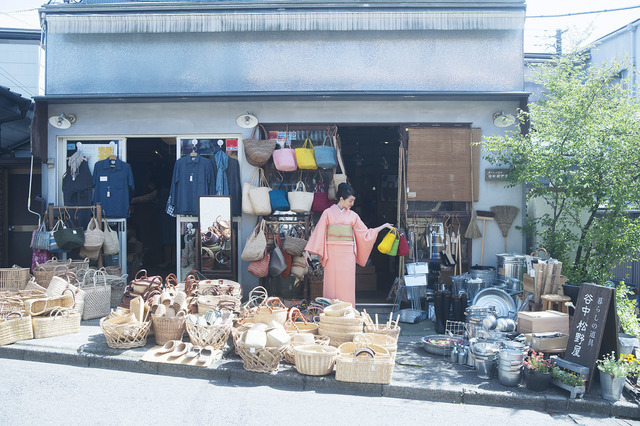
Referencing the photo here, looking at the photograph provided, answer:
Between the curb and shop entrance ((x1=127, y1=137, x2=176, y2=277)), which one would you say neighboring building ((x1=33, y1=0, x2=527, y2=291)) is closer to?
shop entrance ((x1=127, y1=137, x2=176, y2=277))

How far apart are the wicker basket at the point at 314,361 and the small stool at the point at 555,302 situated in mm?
3378

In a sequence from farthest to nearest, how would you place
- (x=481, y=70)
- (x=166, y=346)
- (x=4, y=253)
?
1. (x=4, y=253)
2. (x=481, y=70)
3. (x=166, y=346)

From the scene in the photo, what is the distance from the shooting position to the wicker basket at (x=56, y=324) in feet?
23.6

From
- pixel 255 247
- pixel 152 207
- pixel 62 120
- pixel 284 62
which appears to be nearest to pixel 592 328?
pixel 255 247

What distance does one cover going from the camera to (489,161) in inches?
362

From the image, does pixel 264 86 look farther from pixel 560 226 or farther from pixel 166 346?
pixel 560 226

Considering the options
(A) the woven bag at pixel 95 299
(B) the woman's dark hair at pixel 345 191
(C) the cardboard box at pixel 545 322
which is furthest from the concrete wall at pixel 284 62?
(C) the cardboard box at pixel 545 322

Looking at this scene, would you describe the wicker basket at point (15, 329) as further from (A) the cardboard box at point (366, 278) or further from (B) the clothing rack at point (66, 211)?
(A) the cardboard box at point (366, 278)

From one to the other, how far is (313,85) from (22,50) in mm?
9822

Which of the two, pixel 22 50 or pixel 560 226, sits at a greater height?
pixel 22 50

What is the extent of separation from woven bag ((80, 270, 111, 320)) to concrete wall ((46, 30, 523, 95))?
13.3ft

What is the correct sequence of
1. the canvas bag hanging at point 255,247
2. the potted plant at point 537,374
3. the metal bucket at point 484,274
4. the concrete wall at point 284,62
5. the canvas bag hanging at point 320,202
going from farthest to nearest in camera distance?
1. the concrete wall at point 284,62
2. the canvas bag hanging at point 320,202
3. the canvas bag hanging at point 255,247
4. the metal bucket at point 484,274
5. the potted plant at point 537,374

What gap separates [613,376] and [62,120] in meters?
10.3

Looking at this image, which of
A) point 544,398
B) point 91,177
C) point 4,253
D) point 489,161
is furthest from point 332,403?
point 4,253
